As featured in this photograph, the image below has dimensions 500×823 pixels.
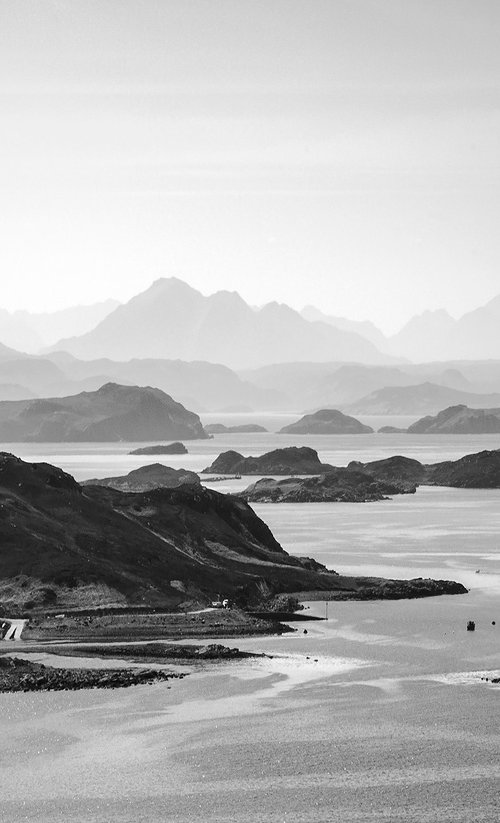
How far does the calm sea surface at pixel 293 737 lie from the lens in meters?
45.8

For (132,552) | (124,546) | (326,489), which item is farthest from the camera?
(326,489)

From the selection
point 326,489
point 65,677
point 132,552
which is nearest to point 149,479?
point 326,489

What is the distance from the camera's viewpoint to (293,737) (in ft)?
175

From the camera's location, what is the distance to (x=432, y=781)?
4791 centimetres

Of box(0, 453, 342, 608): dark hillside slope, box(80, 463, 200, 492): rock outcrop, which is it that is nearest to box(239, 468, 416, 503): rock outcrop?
box(80, 463, 200, 492): rock outcrop

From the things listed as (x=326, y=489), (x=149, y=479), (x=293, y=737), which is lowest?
(x=293, y=737)

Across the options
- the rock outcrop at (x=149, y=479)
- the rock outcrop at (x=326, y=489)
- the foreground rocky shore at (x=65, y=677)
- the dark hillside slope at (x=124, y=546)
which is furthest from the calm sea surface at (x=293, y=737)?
the rock outcrop at (x=149, y=479)

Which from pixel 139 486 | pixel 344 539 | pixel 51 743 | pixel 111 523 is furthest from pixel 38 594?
pixel 139 486

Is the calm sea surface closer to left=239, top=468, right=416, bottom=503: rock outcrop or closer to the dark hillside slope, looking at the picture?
the dark hillside slope

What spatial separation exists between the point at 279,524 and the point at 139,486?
139 feet

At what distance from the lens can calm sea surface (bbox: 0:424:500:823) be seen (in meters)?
45.8

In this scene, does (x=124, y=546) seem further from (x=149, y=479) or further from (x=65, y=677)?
(x=149, y=479)

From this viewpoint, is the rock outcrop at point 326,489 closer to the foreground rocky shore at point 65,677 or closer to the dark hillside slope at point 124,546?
the dark hillside slope at point 124,546

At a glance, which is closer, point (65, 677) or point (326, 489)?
point (65, 677)
